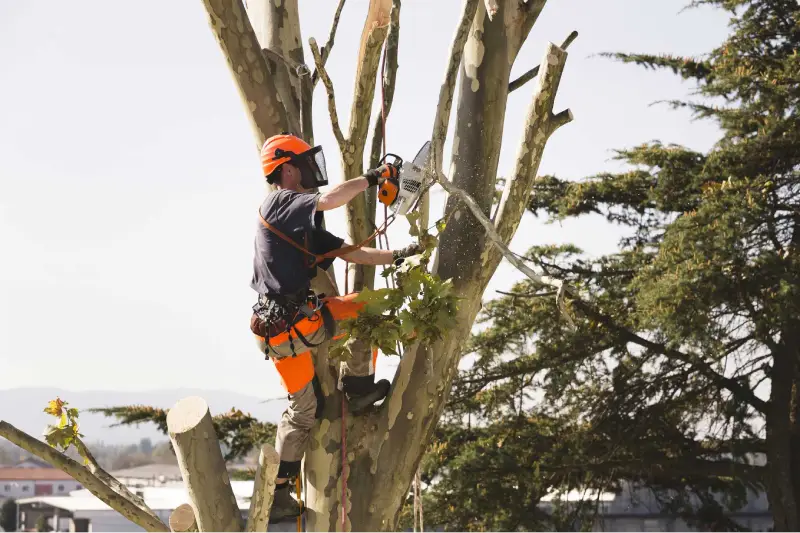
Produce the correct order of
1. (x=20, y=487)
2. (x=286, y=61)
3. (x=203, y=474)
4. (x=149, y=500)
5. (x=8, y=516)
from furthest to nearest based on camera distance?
(x=20, y=487) < (x=8, y=516) < (x=149, y=500) < (x=286, y=61) < (x=203, y=474)

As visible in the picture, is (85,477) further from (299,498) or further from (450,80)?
(450,80)

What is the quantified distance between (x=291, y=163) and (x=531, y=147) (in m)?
1.02

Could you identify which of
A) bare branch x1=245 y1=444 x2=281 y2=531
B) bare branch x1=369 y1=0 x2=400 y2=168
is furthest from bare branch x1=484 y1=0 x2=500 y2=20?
bare branch x1=245 y1=444 x2=281 y2=531

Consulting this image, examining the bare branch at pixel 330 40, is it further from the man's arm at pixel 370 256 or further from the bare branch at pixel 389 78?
the man's arm at pixel 370 256

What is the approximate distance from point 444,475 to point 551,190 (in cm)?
366

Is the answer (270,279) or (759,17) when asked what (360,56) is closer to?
(270,279)

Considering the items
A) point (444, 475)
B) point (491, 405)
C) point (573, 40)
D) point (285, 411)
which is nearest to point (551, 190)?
point (491, 405)

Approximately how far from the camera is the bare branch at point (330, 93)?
4.00m

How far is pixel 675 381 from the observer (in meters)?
10.4

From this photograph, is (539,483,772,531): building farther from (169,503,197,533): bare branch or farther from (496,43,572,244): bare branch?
(169,503,197,533): bare branch

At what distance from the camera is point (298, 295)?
376 cm

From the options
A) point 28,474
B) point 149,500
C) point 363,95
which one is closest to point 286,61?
point 363,95

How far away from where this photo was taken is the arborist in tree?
145 inches

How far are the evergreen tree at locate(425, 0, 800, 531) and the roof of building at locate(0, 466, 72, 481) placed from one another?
1370 inches
